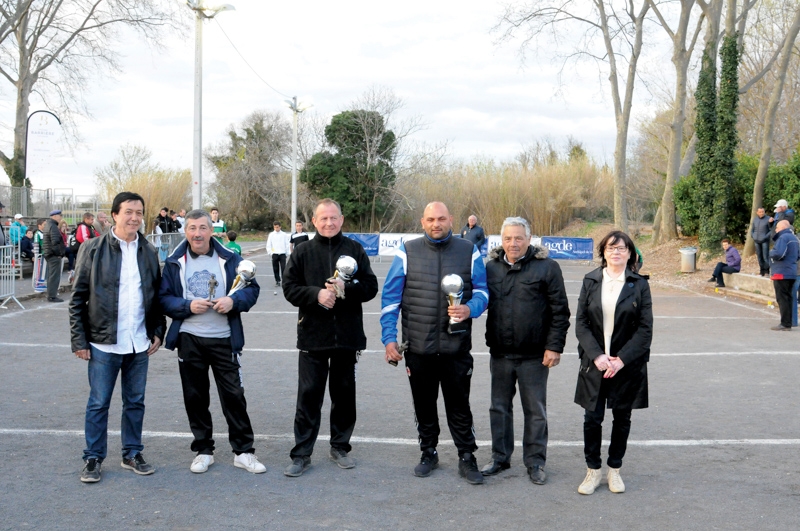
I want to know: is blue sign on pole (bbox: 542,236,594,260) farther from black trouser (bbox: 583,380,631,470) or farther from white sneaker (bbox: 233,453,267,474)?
white sneaker (bbox: 233,453,267,474)

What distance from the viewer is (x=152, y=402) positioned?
7781 mm

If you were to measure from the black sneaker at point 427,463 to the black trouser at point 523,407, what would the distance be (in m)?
0.43

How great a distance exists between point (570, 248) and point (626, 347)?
2982 cm

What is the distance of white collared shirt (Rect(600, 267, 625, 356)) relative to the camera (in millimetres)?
5324

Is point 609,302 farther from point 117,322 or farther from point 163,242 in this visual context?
point 163,242

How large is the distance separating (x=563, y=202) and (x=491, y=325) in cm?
4261

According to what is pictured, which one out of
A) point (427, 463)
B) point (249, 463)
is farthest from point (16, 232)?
point (427, 463)

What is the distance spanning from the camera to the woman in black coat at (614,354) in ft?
17.3

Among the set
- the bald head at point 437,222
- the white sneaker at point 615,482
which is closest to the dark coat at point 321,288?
the bald head at point 437,222

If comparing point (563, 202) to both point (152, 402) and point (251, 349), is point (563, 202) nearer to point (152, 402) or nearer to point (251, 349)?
point (251, 349)

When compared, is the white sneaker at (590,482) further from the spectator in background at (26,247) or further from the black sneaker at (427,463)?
the spectator in background at (26,247)

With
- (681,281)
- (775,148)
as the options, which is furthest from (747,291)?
(775,148)

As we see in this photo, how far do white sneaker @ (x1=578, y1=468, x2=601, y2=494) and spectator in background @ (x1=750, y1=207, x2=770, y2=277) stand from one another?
17.5m

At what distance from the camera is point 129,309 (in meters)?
5.55
